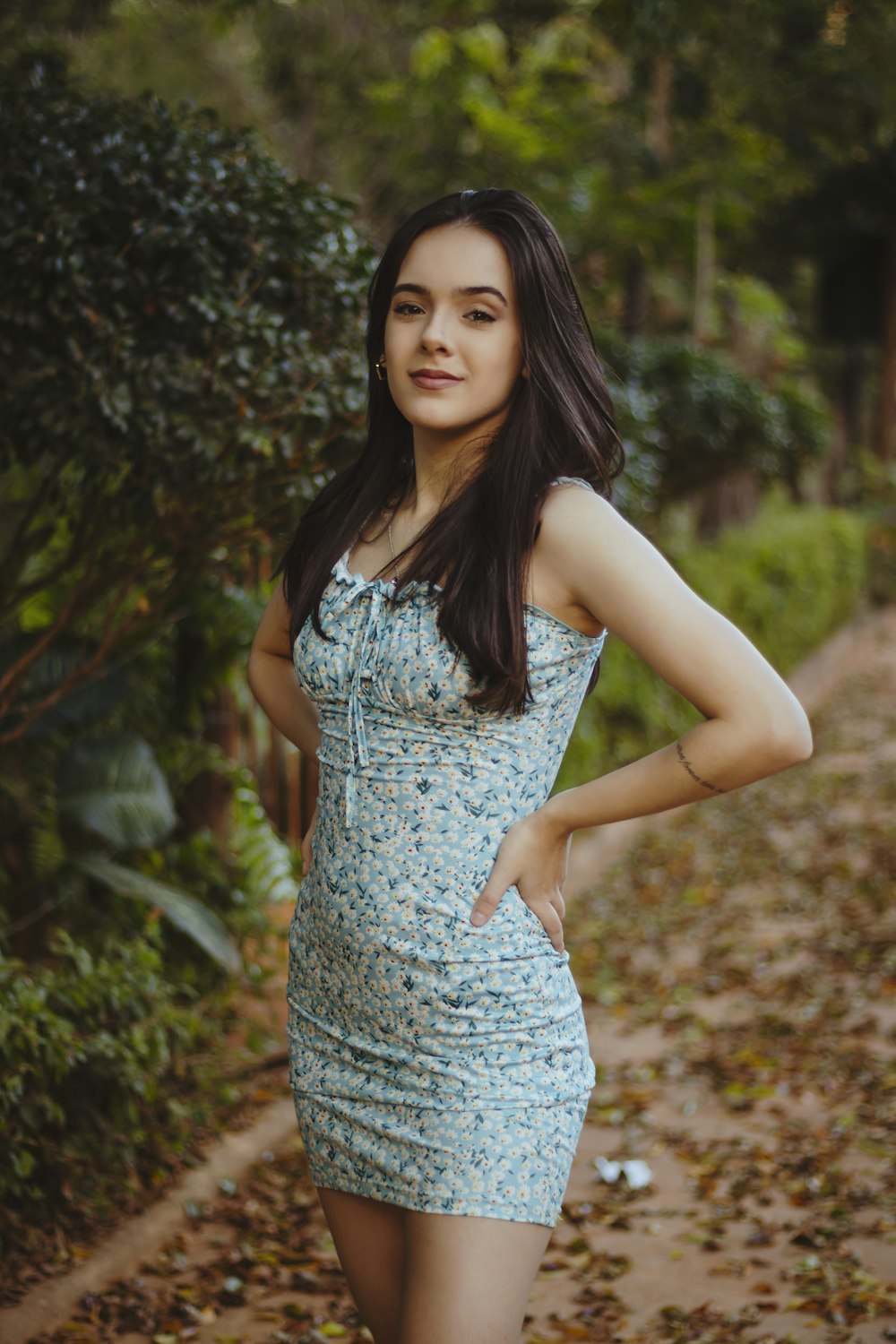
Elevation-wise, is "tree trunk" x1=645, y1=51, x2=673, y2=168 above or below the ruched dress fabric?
above

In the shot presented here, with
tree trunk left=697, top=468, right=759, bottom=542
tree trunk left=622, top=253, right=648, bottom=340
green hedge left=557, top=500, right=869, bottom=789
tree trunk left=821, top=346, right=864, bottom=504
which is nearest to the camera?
green hedge left=557, top=500, right=869, bottom=789

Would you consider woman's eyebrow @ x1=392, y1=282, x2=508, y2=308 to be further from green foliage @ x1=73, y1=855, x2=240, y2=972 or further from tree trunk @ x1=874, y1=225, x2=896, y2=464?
tree trunk @ x1=874, y1=225, x2=896, y2=464

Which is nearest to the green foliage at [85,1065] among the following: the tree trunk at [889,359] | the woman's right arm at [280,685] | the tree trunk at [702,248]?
the woman's right arm at [280,685]

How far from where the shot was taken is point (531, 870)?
2.00m

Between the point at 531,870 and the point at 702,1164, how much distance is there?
9.22 ft

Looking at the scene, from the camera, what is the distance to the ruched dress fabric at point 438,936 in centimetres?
195

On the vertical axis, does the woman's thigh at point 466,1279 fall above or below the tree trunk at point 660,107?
below

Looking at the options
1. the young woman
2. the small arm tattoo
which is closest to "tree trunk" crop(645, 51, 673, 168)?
the young woman

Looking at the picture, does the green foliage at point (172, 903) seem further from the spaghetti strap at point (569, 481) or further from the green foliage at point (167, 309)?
the spaghetti strap at point (569, 481)

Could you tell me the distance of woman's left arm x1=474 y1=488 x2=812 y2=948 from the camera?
73.4 inches

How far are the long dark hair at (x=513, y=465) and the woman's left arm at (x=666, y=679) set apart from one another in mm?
78

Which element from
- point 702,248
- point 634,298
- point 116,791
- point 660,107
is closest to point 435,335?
point 116,791

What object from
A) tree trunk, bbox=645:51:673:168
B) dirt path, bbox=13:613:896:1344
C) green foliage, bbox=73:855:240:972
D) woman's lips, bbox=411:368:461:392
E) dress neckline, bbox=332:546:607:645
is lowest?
dirt path, bbox=13:613:896:1344

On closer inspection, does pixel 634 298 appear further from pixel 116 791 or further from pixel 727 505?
pixel 116 791
